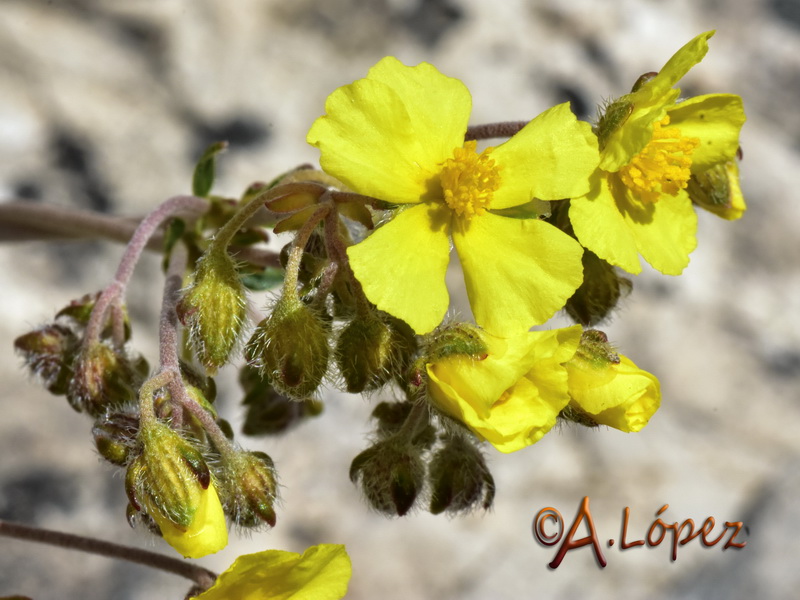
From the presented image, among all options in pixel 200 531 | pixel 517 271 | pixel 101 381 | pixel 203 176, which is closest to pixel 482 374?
pixel 517 271

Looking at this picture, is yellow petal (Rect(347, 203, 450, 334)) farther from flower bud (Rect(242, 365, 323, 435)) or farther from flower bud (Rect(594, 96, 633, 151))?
flower bud (Rect(242, 365, 323, 435))

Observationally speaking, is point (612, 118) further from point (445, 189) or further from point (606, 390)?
point (606, 390)

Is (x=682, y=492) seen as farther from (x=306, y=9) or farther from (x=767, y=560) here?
(x=306, y=9)

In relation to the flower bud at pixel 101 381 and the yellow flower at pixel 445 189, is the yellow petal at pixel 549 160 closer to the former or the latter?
the yellow flower at pixel 445 189

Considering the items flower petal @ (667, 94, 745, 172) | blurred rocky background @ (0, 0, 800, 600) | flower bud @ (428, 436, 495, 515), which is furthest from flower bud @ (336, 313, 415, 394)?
blurred rocky background @ (0, 0, 800, 600)

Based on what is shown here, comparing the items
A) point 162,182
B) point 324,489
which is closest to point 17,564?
point 324,489

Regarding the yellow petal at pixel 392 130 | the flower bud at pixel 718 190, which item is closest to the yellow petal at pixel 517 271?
the yellow petal at pixel 392 130


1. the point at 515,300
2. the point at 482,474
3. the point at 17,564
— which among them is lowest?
the point at 17,564
